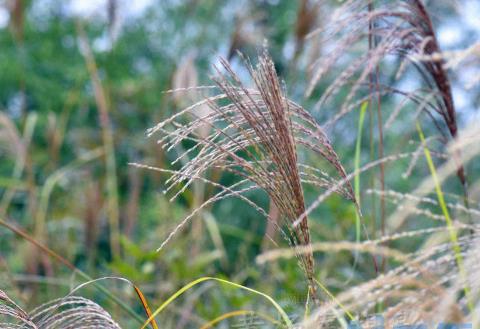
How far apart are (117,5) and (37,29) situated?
6387 mm

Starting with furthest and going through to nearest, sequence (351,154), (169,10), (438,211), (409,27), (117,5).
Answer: (169,10) → (351,154) → (438,211) → (117,5) → (409,27)

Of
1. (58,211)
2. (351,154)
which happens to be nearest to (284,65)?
(351,154)

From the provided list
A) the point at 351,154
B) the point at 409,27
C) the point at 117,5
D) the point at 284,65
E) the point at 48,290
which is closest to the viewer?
the point at 409,27

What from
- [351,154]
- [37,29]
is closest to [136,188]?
[351,154]

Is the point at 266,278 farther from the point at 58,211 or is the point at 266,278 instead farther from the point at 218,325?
the point at 58,211

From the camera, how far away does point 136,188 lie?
4242 millimetres

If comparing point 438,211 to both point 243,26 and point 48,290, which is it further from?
point 48,290

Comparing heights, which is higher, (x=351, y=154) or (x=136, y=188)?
(x=136, y=188)

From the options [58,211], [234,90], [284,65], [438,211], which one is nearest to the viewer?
[234,90]

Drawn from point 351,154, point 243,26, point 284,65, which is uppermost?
point 243,26

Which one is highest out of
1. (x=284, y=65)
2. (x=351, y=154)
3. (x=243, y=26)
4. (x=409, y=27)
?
(x=409, y=27)

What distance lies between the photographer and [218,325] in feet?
10.3

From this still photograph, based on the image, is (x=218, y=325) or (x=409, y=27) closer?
→ (x=409, y=27)

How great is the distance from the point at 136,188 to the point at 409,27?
105 inches
